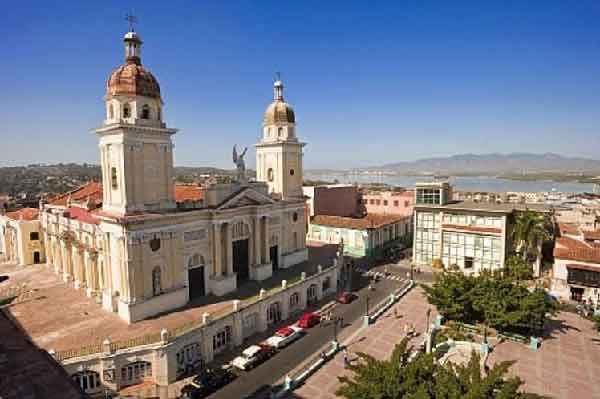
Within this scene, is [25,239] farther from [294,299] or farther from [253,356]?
[253,356]

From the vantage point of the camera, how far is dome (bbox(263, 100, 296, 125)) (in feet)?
115

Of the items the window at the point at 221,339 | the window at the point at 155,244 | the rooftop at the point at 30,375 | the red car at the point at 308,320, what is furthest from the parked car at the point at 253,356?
the rooftop at the point at 30,375

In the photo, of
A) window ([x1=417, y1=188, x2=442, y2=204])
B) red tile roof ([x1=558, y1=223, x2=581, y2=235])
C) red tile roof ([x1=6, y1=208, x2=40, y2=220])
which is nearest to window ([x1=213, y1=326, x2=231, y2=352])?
window ([x1=417, y1=188, x2=442, y2=204])

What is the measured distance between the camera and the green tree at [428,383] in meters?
11.8

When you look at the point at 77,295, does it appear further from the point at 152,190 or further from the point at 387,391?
the point at 387,391

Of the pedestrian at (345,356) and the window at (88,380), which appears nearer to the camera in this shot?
the window at (88,380)

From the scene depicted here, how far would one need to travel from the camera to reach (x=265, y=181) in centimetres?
3669

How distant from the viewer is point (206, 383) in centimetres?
1912

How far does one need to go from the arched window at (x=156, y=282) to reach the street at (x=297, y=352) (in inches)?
330

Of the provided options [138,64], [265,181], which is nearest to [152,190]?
[138,64]

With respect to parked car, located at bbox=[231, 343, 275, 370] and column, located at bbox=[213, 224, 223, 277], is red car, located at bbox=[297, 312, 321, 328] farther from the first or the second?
column, located at bbox=[213, 224, 223, 277]

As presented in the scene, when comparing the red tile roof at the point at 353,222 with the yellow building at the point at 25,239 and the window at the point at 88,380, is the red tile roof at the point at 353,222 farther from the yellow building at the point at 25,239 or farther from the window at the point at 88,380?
the window at the point at 88,380

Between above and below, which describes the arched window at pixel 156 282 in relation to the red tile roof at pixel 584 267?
above

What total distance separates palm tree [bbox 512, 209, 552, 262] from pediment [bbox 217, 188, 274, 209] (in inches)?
1024
